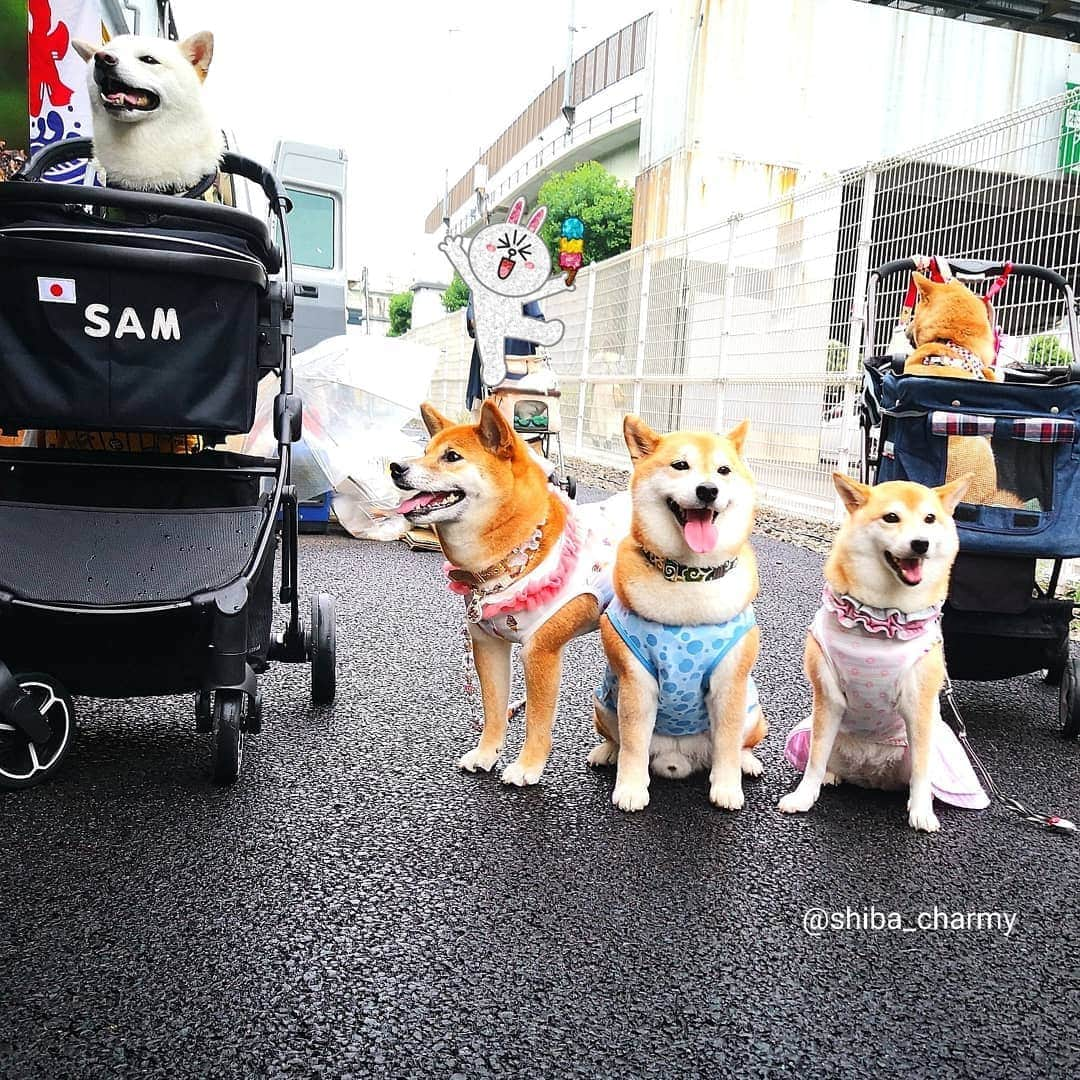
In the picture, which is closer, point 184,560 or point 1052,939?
point 1052,939

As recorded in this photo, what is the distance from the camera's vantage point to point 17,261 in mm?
2117

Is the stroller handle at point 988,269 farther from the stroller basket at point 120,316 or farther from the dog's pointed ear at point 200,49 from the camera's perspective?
the dog's pointed ear at point 200,49

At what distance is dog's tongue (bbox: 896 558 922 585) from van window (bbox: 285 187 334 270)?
975 centimetres

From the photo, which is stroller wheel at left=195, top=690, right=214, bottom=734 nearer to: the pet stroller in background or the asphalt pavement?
the asphalt pavement

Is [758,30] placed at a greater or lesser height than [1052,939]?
greater

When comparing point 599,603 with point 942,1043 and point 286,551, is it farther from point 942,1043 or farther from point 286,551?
point 942,1043

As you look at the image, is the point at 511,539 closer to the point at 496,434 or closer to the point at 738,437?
the point at 496,434

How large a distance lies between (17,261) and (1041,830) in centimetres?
282

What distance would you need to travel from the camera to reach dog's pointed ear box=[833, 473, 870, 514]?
2.25 metres

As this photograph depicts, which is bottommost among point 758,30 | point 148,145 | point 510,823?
point 510,823

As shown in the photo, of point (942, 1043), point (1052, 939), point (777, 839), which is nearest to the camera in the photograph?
point (942, 1043)

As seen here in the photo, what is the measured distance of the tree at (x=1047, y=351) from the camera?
4.26 metres

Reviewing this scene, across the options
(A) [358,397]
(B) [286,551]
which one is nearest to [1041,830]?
(B) [286,551]

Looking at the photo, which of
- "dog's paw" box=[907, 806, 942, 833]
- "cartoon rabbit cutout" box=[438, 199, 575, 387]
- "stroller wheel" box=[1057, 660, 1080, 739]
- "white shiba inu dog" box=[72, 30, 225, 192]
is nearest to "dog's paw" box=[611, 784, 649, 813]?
"dog's paw" box=[907, 806, 942, 833]
